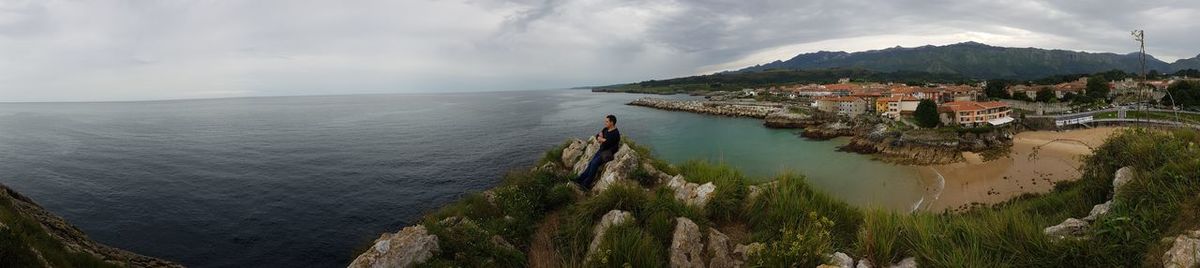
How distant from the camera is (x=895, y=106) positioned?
204 ft

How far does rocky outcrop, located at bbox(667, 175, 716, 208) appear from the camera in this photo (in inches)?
283

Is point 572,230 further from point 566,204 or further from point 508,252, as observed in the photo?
point 566,204

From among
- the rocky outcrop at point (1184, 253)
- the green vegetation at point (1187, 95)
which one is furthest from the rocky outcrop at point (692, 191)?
the green vegetation at point (1187, 95)

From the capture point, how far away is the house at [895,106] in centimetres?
6100

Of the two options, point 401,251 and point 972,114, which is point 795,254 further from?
point 972,114

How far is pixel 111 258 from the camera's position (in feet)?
34.0

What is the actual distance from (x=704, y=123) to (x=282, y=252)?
52316 millimetres

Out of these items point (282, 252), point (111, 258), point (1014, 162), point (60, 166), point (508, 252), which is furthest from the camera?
point (1014, 162)

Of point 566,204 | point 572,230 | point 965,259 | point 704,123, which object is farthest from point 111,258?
point 704,123

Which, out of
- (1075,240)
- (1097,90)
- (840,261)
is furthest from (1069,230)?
(1097,90)

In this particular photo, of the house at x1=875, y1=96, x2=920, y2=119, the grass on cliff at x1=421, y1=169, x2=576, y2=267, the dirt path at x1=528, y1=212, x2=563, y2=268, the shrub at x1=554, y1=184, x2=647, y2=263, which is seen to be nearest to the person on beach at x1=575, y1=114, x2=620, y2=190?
the grass on cliff at x1=421, y1=169, x2=576, y2=267

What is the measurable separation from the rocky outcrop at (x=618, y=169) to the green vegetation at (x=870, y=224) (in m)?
1.30

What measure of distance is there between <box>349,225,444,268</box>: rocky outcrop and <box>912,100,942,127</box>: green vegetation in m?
54.3

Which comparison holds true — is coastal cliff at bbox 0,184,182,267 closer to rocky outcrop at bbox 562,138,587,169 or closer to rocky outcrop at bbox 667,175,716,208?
rocky outcrop at bbox 667,175,716,208
